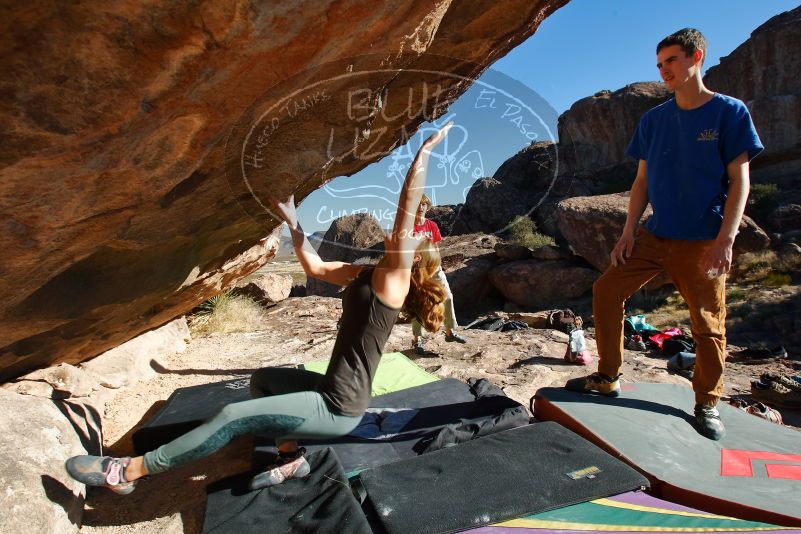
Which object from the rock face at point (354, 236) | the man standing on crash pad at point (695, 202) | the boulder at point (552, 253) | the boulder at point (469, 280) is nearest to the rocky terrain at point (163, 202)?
the man standing on crash pad at point (695, 202)

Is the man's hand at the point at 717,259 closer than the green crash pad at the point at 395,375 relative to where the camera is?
Yes

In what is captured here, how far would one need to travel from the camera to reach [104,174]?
1.90 metres

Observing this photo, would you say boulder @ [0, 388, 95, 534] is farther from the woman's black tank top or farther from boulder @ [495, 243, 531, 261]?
boulder @ [495, 243, 531, 261]

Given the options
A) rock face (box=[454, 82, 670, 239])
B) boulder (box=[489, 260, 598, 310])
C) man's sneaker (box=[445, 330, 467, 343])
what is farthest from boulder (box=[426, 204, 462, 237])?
man's sneaker (box=[445, 330, 467, 343])

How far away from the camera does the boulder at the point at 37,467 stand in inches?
78.7

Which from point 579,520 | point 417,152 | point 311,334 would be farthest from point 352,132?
point 311,334

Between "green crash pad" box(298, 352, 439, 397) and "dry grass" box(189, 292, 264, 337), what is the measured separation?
2895 mm

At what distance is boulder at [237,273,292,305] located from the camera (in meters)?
9.78

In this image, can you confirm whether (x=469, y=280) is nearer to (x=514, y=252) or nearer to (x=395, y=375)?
(x=514, y=252)

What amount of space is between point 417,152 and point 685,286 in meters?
1.78

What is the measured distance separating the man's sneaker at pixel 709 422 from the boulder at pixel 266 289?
26.4ft

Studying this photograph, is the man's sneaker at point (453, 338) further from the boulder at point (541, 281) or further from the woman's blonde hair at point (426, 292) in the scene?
the boulder at point (541, 281)

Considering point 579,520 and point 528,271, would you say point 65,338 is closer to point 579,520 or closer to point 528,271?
point 579,520

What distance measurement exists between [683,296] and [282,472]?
2414mm
